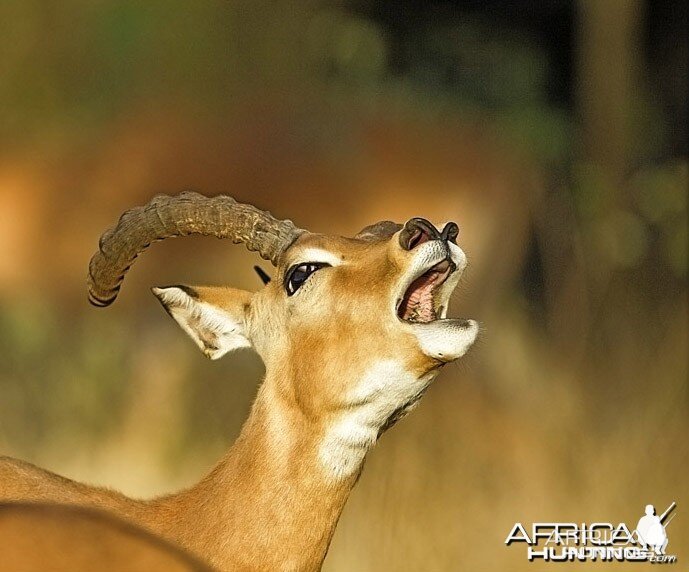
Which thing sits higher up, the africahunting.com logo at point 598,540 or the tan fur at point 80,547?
the africahunting.com logo at point 598,540

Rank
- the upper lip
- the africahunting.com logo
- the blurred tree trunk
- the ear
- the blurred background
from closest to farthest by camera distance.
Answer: the upper lip < the ear < the africahunting.com logo < the blurred background < the blurred tree trunk

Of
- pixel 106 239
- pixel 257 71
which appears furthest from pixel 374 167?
pixel 106 239

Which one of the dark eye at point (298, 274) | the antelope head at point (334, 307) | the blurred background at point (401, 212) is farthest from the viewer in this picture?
the blurred background at point (401, 212)

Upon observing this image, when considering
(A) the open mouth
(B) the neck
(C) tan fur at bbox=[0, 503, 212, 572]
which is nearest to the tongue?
(A) the open mouth

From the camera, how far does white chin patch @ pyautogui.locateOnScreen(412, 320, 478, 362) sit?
4.77 m

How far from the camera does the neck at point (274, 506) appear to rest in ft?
16.3

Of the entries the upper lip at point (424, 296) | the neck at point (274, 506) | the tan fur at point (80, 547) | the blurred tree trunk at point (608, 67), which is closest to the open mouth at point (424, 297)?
the upper lip at point (424, 296)

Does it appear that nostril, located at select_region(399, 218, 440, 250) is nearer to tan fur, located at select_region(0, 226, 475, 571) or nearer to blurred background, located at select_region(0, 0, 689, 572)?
tan fur, located at select_region(0, 226, 475, 571)

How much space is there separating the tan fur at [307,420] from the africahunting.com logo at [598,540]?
3.08 metres

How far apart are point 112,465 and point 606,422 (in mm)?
3191

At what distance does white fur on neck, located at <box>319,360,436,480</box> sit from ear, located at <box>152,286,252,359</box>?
795mm

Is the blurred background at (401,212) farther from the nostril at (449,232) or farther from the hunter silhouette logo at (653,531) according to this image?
the nostril at (449,232)

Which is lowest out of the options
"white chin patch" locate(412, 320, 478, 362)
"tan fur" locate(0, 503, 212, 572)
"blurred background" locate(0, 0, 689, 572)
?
"tan fur" locate(0, 503, 212, 572)

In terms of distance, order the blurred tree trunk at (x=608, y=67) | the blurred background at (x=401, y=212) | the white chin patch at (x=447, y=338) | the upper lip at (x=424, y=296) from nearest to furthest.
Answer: the white chin patch at (x=447, y=338)
the upper lip at (x=424, y=296)
the blurred background at (x=401, y=212)
the blurred tree trunk at (x=608, y=67)
